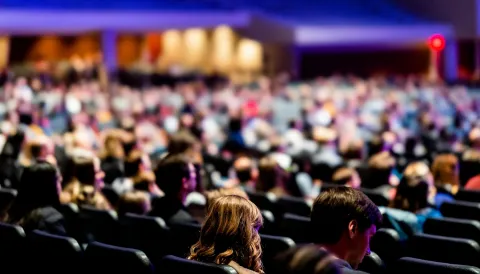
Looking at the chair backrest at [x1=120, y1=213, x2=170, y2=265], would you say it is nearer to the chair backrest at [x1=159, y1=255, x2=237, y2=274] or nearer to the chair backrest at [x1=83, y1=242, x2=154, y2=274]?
the chair backrest at [x1=83, y1=242, x2=154, y2=274]

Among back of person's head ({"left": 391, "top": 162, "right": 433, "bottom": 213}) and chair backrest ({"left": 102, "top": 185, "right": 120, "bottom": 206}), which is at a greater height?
back of person's head ({"left": 391, "top": 162, "right": 433, "bottom": 213})

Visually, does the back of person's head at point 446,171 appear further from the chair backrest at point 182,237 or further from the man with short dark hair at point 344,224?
the man with short dark hair at point 344,224

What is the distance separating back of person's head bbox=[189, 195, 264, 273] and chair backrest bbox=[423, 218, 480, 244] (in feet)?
7.34

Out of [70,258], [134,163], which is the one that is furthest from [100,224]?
[134,163]

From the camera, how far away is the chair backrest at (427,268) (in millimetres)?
4086

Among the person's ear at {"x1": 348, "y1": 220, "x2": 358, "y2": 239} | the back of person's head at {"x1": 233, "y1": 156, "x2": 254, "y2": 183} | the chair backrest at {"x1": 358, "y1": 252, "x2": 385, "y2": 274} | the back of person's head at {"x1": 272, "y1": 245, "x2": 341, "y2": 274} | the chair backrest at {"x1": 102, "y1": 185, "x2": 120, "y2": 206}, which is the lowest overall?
the chair backrest at {"x1": 102, "y1": 185, "x2": 120, "y2": 206}

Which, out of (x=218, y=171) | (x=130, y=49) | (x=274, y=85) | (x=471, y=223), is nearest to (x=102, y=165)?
(x=218, y=171)

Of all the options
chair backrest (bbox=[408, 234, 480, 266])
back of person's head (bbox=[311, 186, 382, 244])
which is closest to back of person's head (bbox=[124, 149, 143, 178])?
chair backrest (bbox=[408, 234, 480, 266])

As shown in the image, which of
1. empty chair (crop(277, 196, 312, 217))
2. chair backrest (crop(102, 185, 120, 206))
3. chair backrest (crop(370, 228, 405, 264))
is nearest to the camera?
chair backrest (crop(370, 228, 405, 264))

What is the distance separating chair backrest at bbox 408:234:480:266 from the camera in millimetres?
5098

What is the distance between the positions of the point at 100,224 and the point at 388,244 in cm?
196

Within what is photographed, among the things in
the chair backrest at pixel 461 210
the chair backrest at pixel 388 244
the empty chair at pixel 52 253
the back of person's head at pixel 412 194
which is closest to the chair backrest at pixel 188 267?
the empty chair at pixel 52 253

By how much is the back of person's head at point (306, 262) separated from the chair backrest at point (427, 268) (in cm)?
174

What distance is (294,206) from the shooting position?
7262 mm
